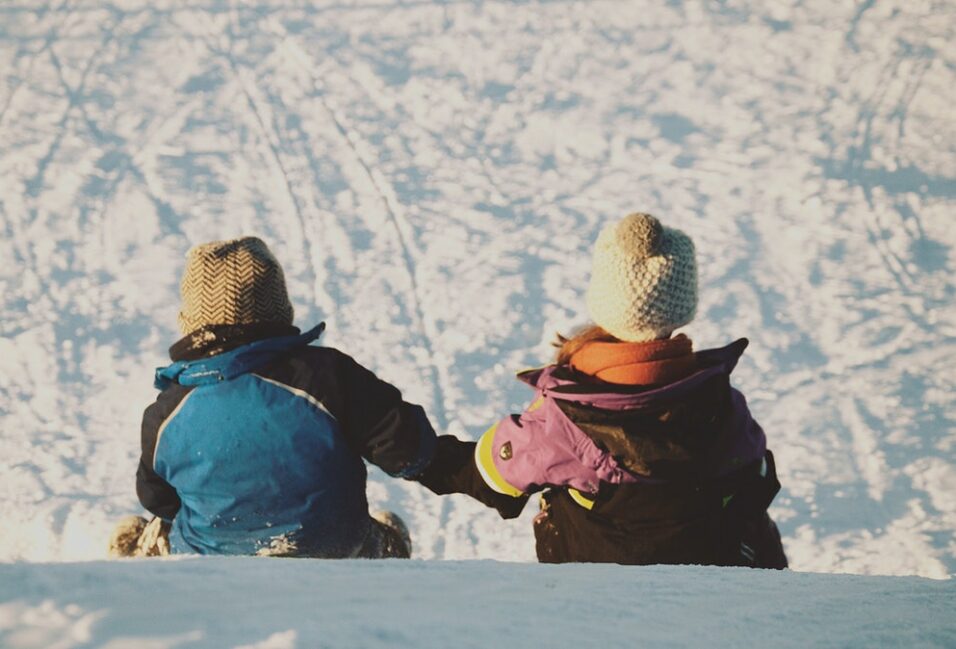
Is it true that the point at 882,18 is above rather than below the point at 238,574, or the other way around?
above

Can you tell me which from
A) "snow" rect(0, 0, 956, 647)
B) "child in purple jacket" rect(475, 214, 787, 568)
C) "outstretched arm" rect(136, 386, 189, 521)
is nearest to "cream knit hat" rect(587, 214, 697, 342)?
"child in purple jacket" rect(475, 214, 787, 568)

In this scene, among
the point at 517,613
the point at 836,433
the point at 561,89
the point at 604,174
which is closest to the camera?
the point at 517,613

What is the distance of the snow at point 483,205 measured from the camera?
398 centimetres

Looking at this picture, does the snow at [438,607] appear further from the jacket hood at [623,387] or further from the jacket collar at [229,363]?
the jacket collar at [229,363]

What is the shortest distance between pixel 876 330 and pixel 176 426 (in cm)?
335

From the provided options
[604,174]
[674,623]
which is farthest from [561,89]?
[674,623]

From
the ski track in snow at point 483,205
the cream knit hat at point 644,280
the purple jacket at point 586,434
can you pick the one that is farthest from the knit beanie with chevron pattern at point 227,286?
the ski track in snow at point 483,205

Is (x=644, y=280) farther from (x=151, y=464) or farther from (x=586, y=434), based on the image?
(x=151, y=464)

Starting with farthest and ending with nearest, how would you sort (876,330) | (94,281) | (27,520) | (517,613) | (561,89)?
(561,89) → (94,281) → (876,330) → (27,520) → (517,613)

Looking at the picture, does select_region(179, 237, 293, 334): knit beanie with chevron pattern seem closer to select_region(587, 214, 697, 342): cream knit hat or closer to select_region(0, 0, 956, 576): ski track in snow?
select_region(587, 214, 697, 342): cream knit hat

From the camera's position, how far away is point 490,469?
2492 millimetres

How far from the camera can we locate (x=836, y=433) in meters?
4.05

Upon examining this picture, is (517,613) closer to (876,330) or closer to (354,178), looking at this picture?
(876,330)

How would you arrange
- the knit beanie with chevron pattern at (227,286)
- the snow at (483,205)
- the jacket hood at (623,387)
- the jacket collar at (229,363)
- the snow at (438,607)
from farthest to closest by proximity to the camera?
the snow at (483,205) → the knit beanie with chevron pattern at (227,286) → the jacket collar at (229,363) → the jacket hood at (623,387) → the snow at (438,607)
